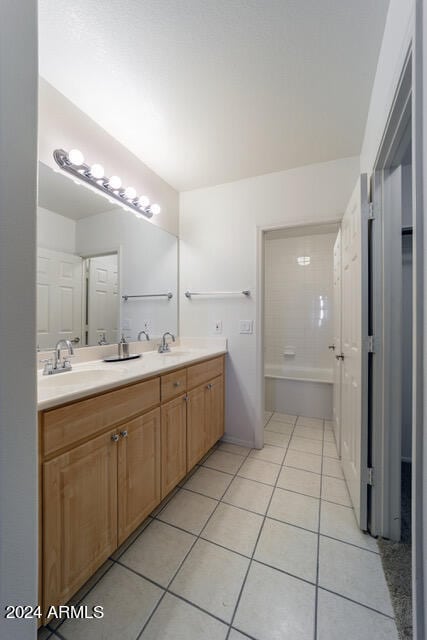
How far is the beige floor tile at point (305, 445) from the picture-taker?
2.17 meters

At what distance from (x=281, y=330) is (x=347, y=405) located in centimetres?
184

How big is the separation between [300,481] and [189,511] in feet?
2.61

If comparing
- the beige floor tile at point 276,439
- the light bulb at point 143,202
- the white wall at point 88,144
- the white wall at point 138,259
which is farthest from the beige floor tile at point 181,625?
the light bulb at point 143,202

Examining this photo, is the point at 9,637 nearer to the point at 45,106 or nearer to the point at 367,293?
the point at 367,293

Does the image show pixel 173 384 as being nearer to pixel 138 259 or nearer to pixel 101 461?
pixel 101 461

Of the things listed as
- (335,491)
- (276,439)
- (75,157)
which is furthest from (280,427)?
(75,157)

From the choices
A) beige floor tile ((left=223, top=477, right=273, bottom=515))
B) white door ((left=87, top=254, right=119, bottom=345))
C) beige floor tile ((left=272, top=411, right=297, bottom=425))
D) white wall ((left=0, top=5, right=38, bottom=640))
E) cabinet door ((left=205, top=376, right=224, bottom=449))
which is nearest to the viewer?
white wall ((left=0, top=5, right=38, bottom=640))

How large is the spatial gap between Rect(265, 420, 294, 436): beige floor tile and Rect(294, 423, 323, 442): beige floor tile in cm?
7

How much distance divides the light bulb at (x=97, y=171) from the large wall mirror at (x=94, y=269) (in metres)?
0.11

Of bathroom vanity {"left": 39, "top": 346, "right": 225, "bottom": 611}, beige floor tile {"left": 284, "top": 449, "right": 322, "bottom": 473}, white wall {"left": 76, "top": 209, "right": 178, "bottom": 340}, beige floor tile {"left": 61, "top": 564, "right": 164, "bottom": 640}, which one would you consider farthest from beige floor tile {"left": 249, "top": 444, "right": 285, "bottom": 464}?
white wall {"left": 76, "top": 209, "right": 178, "bottom": 340}

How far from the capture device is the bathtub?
2.82 metres

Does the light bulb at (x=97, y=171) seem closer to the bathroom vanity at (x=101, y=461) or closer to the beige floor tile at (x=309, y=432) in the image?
the bathroom vanity at (x=101, y=461)

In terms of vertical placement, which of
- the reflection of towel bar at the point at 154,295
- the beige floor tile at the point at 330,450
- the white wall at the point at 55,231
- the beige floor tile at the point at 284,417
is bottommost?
the beige floor tile at the point at 330,450

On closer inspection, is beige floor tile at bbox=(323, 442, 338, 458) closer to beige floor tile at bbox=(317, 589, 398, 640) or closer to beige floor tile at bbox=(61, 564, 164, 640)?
beige floor tile at bbox=(317, 589, 398, 640)
